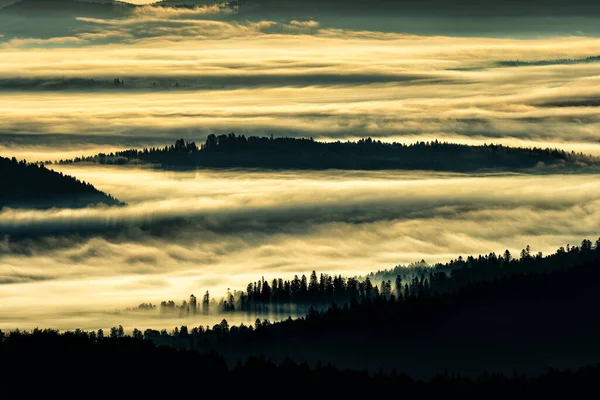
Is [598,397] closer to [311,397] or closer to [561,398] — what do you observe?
[561,398]

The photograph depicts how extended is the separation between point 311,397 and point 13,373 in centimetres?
2649

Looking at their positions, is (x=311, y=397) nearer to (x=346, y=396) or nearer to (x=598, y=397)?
(x=346, y=396)

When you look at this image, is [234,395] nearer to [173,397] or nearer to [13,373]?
[173,397]

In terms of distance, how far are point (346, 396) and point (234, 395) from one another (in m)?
10.2

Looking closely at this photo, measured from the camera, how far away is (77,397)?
193 m

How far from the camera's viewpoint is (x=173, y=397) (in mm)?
195000

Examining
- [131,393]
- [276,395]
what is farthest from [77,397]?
[276,395]

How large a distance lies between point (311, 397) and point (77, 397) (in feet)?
67.1

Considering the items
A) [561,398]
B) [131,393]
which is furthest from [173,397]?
[561,398]

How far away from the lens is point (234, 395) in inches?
7741

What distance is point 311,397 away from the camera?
197 metres

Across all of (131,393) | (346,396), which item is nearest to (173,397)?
(131,393)

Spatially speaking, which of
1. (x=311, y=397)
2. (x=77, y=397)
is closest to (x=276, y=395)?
(x=311, y=397)

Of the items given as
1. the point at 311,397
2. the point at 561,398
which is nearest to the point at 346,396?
the point at 311,397
